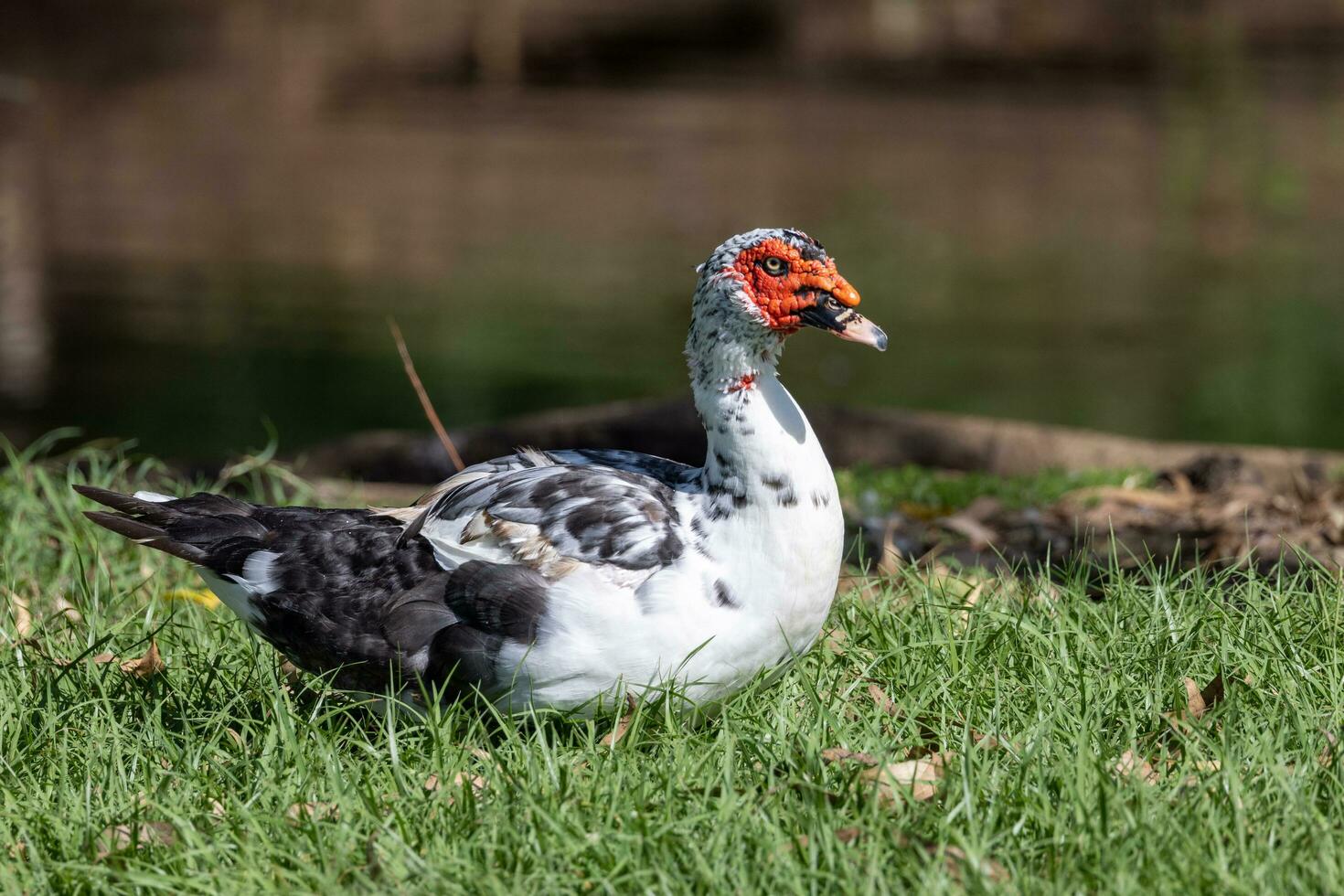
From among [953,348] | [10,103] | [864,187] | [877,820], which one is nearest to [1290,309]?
[953,348]

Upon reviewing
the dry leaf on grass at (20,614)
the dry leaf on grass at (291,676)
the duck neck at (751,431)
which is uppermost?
the duck neck at (751,431)

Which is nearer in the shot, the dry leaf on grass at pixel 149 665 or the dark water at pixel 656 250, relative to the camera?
the dry leaf on grass at pixel 149 665

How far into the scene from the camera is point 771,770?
295 cm

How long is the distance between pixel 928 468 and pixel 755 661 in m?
4.19

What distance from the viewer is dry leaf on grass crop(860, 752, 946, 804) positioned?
2799 mm

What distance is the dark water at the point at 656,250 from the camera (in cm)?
→ 1122

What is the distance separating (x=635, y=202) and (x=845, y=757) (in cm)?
1426

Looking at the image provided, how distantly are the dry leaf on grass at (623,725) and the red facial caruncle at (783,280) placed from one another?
0.83m

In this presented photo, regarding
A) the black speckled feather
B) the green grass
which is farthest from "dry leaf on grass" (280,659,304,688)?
the black speckled feather

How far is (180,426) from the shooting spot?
10016mm

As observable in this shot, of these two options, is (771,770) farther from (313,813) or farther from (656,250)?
(656,250)

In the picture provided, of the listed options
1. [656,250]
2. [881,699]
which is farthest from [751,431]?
[656,250]

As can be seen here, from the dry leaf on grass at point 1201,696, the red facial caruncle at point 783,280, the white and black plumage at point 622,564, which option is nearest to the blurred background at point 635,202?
the white and black plumage at point 622,564

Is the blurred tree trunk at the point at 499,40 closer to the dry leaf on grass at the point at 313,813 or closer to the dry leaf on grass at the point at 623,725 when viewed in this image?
the dry leaf on grass at the point at 623,725
